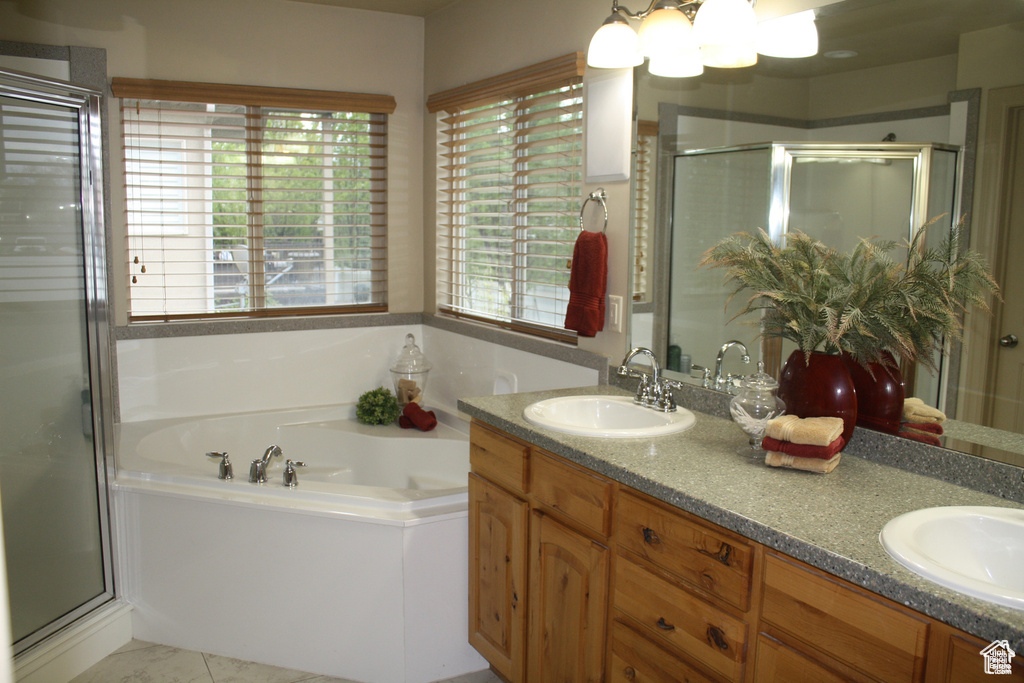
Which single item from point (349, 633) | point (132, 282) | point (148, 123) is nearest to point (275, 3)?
point (148, 123)

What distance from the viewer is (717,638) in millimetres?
1539

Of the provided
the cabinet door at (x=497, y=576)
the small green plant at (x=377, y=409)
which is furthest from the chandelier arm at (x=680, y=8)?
the small green plant at (x=377, y=409)

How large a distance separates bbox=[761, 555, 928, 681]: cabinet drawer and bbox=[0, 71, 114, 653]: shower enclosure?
7.16 ft

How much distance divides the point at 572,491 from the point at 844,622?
2.54 feet

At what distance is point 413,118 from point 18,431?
2.27 metres

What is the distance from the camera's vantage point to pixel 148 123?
11.3 ft

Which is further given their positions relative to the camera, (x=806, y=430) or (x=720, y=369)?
(x=720, y=369)

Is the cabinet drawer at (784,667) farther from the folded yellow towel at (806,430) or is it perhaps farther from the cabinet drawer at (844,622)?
the folded yellow towel at (806,430)

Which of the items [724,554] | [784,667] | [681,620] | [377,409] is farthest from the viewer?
[377,409]

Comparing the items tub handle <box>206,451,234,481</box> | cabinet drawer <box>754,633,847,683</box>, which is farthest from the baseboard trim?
cabinet drawer <box>754,633,847,683</box>

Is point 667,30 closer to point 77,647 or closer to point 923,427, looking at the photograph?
point 923,427

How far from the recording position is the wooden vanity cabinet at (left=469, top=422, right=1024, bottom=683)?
1.26 meters

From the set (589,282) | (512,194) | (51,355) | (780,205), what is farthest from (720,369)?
(51,355)

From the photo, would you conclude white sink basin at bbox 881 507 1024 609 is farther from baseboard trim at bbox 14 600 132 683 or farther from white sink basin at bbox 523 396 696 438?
baseboard trim at bbox 14 600 132 683
